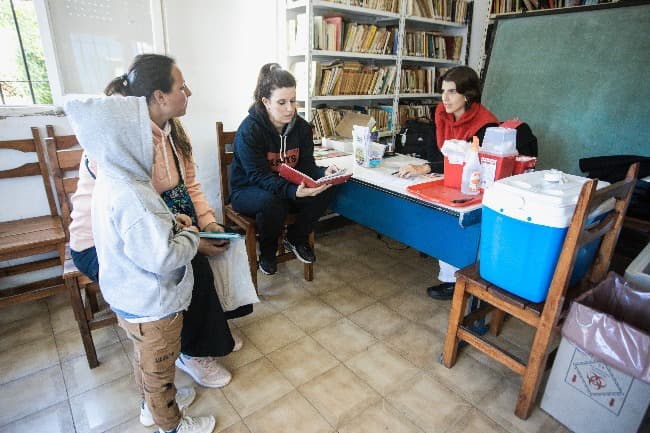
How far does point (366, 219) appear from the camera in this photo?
7.07 feet

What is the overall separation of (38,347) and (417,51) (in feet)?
10.8

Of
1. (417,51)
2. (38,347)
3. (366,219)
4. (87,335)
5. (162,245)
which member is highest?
(417,51)

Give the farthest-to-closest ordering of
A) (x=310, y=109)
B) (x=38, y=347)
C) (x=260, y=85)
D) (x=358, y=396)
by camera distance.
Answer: (x=310, y=109)
(x=260, y=85)
(x=38, y=347)
(x=358, y=396)

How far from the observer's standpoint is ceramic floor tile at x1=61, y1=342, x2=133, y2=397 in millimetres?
1601

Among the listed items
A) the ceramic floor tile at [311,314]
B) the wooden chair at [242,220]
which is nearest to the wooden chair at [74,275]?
the wooden chair at [242,220]

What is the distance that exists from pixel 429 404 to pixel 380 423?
0.74 ft

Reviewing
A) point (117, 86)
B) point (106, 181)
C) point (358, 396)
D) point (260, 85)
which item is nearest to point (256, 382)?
point (358, 396)

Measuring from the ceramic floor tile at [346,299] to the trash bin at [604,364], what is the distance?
3.24 ft

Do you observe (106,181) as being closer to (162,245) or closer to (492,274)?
(162,245)

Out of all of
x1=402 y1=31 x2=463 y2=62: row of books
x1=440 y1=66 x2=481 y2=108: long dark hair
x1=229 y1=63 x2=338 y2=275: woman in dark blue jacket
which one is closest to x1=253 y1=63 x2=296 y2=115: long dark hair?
x1=229 y1=63 x2=338 y2=275: woman in dark blue jacket

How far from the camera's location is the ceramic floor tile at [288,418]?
55.7 inches

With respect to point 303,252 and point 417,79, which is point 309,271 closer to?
point 303,252

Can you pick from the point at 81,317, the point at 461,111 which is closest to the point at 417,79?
the point at 461,111

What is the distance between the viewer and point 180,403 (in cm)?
150
